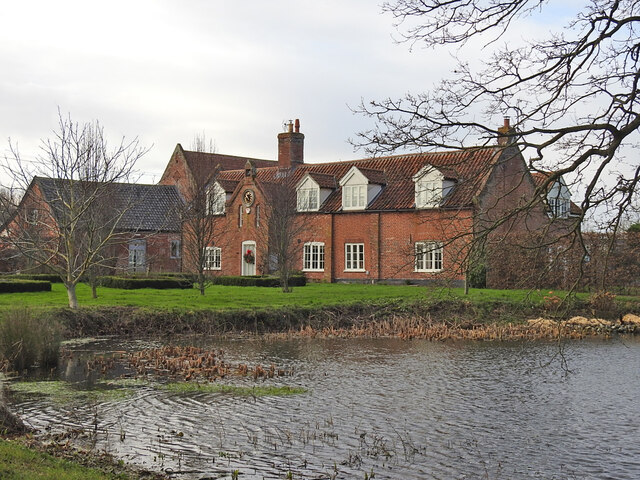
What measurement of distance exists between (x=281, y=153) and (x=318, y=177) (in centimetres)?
525

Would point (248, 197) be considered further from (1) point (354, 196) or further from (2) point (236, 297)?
(2) point (236, 297)

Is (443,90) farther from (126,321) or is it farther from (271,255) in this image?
(271,255)

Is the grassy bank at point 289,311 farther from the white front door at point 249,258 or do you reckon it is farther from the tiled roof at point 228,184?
the tiled roof at point 228,184

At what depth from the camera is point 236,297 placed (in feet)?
83.6

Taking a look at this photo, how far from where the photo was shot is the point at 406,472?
884cm

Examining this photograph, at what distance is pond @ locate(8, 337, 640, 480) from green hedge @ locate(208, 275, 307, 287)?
1573 cm

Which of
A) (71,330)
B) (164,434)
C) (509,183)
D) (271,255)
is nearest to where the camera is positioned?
(164,434)

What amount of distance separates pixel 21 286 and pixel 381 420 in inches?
704

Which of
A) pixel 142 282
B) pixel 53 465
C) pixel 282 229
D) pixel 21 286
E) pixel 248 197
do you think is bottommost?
pixel 53 465

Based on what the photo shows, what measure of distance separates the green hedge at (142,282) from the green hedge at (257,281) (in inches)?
99.4

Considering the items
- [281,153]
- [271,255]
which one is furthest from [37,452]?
[281,153]

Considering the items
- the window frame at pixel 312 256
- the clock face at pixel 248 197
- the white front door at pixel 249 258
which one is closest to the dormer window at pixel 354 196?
the window frame at pixel 312 256

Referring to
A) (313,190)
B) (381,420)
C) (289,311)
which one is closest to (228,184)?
(313,190)

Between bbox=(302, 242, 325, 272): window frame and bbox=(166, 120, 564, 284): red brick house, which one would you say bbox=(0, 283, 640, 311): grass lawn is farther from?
bbox=(302, 242, 325, 272): window frame
